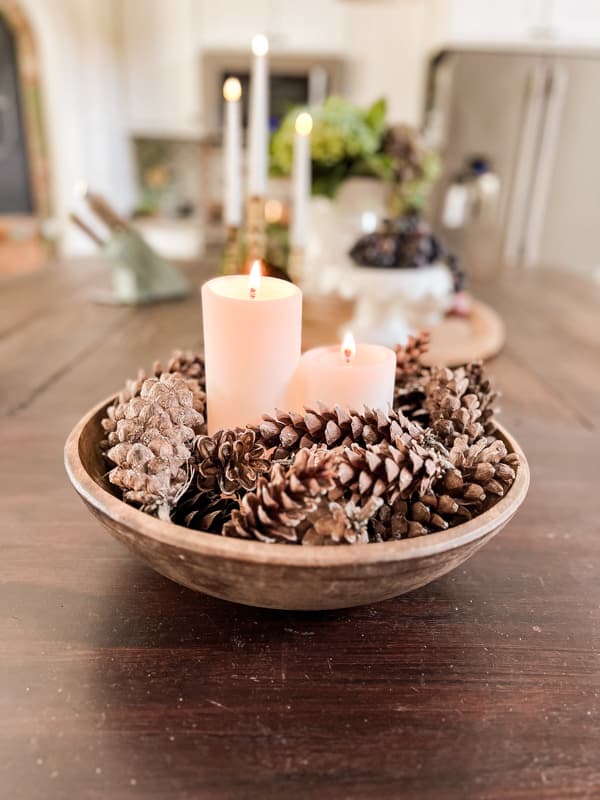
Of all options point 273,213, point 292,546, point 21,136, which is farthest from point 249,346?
point 21,136

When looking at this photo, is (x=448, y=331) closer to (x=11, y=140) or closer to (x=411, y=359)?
(x=411, y=359)

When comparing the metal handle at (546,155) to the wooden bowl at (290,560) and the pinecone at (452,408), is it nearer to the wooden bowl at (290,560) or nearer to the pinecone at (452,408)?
the pinecone at (452,408)

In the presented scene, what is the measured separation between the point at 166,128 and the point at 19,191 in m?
1.04

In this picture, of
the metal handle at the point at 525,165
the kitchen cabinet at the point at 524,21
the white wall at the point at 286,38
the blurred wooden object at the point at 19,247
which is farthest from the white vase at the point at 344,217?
the white wall at the point at 286,38

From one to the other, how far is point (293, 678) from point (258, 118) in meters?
0.85

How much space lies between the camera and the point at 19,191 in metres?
3.74

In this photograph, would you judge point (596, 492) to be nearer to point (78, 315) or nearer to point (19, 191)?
point (78, 315)

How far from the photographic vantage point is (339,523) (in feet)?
1.03

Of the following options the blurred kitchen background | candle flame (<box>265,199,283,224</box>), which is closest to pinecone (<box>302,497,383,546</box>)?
candle flame (<box>265,199,283,224</box>)

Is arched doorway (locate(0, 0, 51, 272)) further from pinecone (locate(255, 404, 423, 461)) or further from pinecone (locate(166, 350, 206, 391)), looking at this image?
pinecone (locate(255, 404, 423, 461))

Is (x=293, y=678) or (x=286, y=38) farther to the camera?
(x=286, y=38)

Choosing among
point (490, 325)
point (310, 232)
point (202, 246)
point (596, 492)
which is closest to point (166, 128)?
point (202, 246)

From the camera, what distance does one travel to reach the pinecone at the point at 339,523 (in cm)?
31

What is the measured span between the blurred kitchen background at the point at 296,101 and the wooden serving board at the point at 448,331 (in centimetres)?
164
